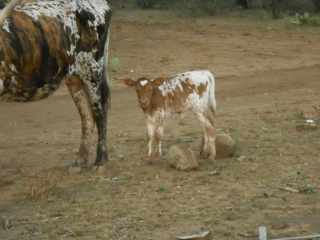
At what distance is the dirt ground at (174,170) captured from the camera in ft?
26.1

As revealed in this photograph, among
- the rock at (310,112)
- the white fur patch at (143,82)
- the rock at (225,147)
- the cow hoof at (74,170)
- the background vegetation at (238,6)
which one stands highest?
the white fur patch at (143,82)

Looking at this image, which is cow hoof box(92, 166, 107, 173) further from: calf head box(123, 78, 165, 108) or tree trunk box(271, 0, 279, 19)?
tree trunk box(271, 0, 279, 19)

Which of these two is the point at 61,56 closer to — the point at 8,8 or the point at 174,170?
the point at 174,170

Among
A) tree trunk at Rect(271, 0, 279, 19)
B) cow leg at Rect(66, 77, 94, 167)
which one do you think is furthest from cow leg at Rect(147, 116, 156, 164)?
tree trunk at Rect(271, 0, 279, 19)

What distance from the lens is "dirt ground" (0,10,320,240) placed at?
7.96 metres

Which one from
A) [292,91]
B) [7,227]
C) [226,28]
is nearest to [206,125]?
[7,227]

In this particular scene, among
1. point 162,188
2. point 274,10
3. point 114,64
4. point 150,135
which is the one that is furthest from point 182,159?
point 274,10

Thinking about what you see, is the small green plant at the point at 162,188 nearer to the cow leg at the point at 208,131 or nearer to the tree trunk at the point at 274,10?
the cow leg at the point at 208,131

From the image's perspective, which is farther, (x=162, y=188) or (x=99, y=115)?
(x=99, y=115)

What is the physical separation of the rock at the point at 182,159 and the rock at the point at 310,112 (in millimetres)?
3380

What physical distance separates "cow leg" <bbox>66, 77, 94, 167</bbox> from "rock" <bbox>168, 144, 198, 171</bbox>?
3.87 ft

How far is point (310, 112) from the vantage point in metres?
12.8

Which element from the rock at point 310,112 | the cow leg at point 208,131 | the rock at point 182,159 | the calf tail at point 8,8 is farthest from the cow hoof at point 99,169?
the rock at point 310,112

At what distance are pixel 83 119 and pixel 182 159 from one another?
1.55 meters
